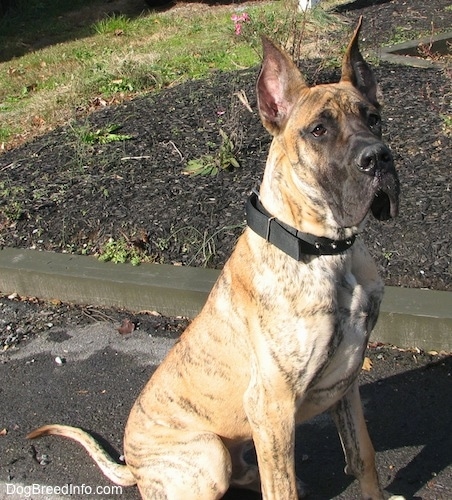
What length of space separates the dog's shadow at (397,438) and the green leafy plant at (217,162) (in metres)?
2.41

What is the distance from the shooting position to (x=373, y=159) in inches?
115

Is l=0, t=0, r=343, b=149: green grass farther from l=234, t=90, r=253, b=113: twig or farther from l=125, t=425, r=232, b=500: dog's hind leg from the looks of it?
l=125, t=425, r=232, b=500: dog's hind leg

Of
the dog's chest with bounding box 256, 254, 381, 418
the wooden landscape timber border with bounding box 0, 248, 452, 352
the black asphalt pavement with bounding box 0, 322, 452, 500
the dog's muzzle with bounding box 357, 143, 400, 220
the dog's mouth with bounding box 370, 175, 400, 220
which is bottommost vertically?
the black asphalt pavement with bounding box 0, 322, 452, 500

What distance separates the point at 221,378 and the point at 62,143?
4.50m

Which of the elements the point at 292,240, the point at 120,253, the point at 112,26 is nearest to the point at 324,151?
the point at 292,240

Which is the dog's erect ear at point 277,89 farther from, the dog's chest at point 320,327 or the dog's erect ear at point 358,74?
the dog's chest at point 320,327

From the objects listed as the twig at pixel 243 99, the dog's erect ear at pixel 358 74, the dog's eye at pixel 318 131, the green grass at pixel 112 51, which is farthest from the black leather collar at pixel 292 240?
the green grass at pixel 112 51

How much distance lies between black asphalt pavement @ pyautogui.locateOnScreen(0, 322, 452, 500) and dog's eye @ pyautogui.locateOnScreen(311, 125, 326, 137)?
1.72 m

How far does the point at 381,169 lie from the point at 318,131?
33cm

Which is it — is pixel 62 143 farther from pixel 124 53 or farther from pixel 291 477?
pixel 291 477

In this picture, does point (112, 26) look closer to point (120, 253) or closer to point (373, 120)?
point (120, 253)

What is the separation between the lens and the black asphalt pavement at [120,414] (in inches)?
155

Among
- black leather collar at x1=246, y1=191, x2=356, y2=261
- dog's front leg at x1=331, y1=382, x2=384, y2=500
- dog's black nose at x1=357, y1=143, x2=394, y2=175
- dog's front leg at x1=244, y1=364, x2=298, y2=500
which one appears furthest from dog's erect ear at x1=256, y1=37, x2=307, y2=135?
dog's front leg at x1=331, y1=382, x2=384, y2=500

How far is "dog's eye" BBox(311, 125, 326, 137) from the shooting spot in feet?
10.3
